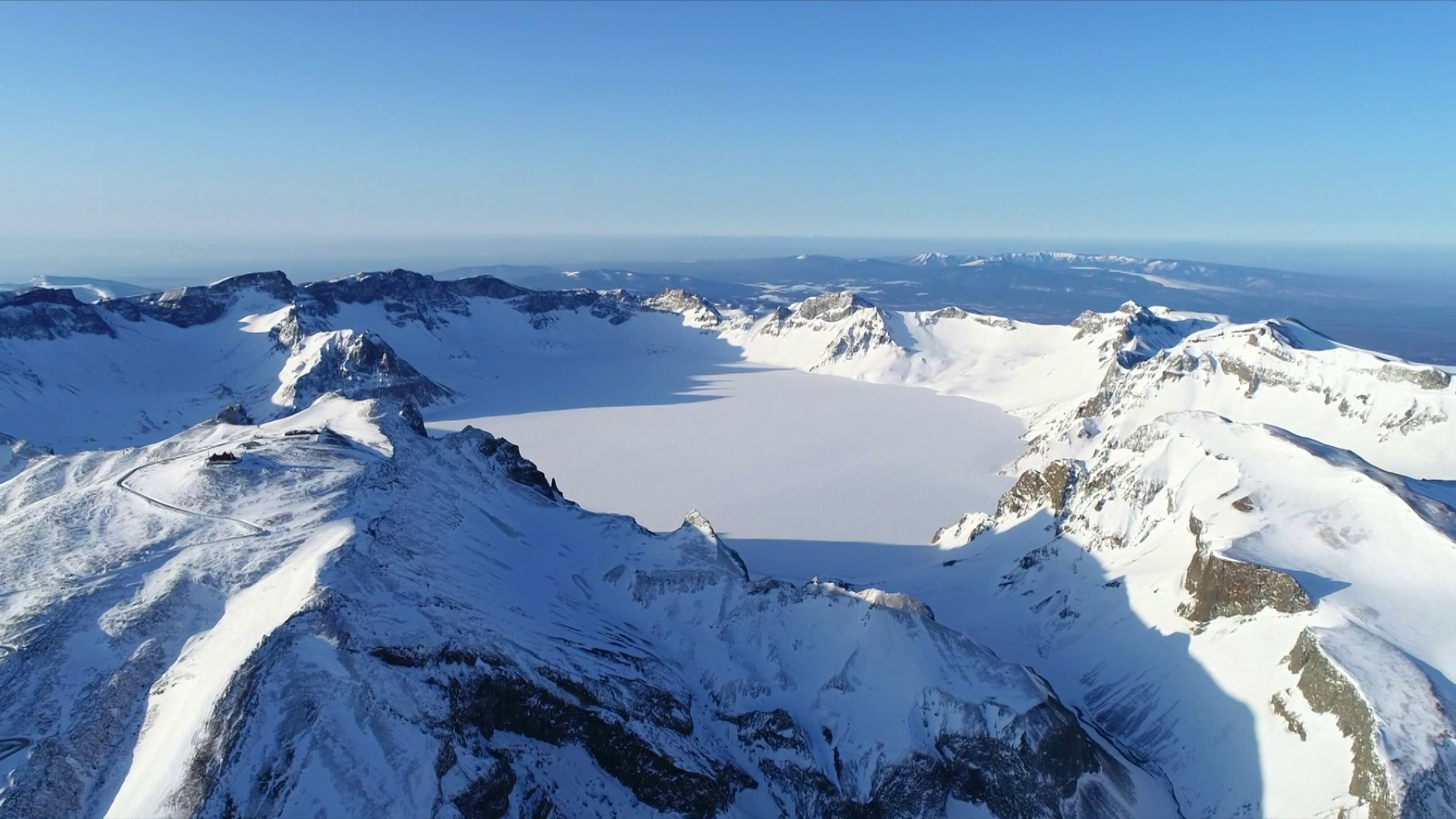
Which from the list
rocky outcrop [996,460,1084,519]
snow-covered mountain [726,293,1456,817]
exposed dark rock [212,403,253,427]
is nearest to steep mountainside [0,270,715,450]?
exposed dark rock [212,403,253,427]

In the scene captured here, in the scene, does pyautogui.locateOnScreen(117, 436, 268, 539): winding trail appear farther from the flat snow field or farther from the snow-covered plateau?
the flat snow field

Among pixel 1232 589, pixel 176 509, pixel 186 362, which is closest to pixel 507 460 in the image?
pixel 176 509

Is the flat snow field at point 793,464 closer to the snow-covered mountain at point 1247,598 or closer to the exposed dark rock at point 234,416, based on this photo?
the snow-covered mountain at point 1247,598

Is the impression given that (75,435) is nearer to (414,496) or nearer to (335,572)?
(414,496)

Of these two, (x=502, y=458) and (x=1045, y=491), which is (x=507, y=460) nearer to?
(x=502, y=458)

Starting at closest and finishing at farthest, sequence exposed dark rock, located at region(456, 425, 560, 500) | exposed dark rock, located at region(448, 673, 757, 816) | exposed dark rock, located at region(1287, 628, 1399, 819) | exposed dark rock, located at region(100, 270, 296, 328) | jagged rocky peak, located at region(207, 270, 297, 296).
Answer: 1. exposed dark rock, located at region(1287, 628, 1399, 819)
2. exposed dark rock, located at region(448, 673, 757, 816)
3. exposed dark rock, located at region(456, 425, 560, 500)
4. exposed dark rock, located at region(100, 270, 296, 328)
5. jagged rocky peak, located at region(207, 270, 297, 296)

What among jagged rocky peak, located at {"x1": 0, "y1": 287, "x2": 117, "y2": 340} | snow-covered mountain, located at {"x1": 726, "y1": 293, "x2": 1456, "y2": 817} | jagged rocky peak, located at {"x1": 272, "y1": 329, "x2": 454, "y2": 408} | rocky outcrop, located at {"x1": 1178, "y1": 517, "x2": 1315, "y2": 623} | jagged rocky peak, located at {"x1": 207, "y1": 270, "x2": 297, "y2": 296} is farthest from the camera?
jagged rocky peak, located at {"x1": 207, "y1": 270, "x2": 297, "y2": 296}
